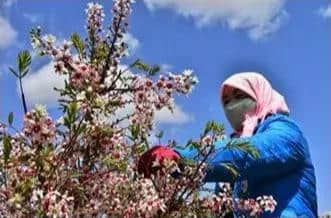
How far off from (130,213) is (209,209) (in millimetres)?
478

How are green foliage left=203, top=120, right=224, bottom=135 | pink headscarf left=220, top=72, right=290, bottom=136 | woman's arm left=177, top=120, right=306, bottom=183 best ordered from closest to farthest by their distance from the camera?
green foliage left=203, top=120, right=224, bottom=135
woman's arm left=177, top=120, right=306, bottom=183
pink headscarf left=220, top=72, right=290, bottom=136

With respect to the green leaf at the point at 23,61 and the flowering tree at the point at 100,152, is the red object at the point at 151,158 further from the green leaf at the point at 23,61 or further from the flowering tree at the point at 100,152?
the green leaf at the point at 23,61

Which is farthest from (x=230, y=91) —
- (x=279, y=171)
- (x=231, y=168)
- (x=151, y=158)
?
(x=151, y=158)

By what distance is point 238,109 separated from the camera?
12.3 ft

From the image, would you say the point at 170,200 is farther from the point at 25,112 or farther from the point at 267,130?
the point at 267,130

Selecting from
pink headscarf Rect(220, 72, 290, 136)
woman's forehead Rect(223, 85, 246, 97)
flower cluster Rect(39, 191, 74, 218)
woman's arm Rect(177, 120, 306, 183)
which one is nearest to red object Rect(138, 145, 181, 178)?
woman's arm Rect(177, 120, 306, 183)

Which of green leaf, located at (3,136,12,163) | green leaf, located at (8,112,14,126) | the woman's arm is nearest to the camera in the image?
green leaf, located at (3,136,12,163)

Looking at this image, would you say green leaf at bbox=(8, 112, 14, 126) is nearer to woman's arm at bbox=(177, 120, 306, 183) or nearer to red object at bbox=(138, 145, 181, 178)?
red object at bbox=(138, 145, 181, 178)

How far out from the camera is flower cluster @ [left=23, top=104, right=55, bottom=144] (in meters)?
2.15

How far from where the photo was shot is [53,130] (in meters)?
2.18

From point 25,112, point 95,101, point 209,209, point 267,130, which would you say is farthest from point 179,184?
point 267,130

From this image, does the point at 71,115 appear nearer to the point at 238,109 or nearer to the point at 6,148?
the point at 6,148

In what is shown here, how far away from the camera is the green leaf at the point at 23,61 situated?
2.28m

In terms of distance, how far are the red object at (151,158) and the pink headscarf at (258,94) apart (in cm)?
101
